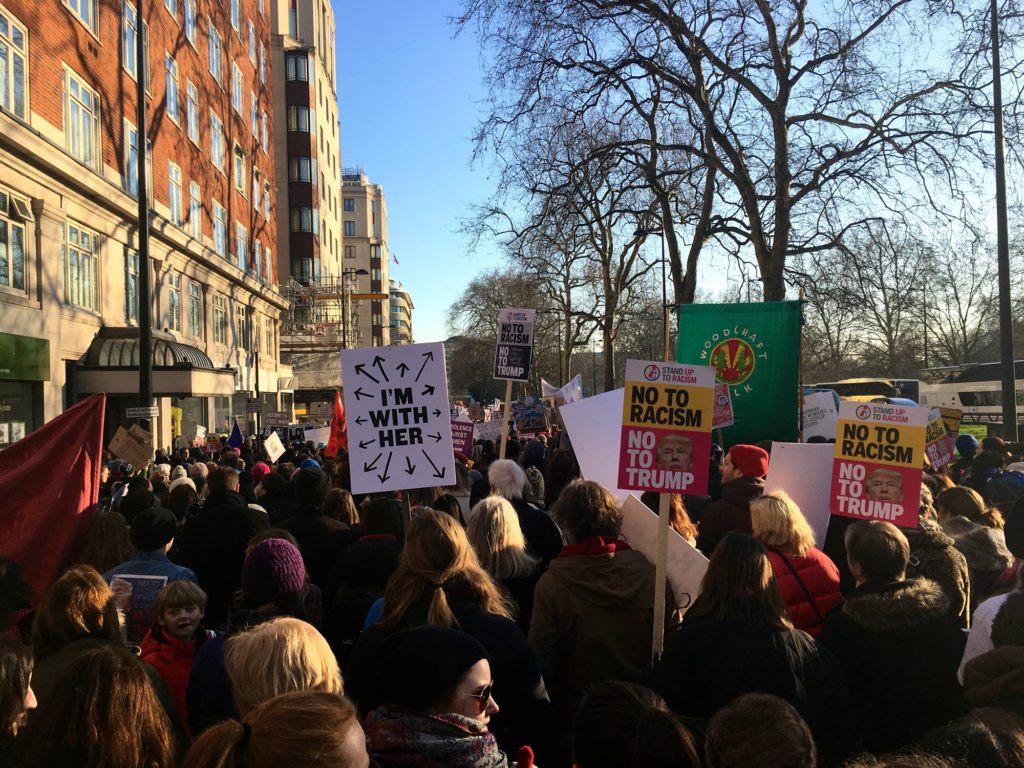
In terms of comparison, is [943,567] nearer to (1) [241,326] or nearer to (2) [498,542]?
(2) [498,542]

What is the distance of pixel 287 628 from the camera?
294 centimetres

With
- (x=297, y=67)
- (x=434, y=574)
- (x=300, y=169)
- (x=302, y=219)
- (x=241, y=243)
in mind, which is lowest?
(x=434, y=574)

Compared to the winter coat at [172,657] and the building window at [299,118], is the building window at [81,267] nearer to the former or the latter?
the winter coat at [172,657]

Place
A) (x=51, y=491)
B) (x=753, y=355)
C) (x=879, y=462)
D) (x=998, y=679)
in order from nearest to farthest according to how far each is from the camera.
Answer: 1. (x=998, y=679)
2. (x=51, y=491)
3. (x=879, y=462)
4. (x=753, y=355)

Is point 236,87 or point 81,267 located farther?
point 236,87

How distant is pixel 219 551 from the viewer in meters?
6.07

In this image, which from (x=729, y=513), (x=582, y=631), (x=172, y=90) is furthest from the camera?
(x=172, y=90)

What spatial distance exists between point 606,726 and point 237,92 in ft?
143

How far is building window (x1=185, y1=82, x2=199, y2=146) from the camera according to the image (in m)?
32.1

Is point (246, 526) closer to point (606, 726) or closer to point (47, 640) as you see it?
point (47, 640)

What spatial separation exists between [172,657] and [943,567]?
367cm

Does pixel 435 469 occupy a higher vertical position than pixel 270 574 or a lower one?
higher

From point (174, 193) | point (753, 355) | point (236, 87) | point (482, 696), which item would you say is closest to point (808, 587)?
point (482, 696)

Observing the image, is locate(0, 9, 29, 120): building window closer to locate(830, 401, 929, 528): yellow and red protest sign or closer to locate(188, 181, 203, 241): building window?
locate(188, 181, 203, 241): building window
